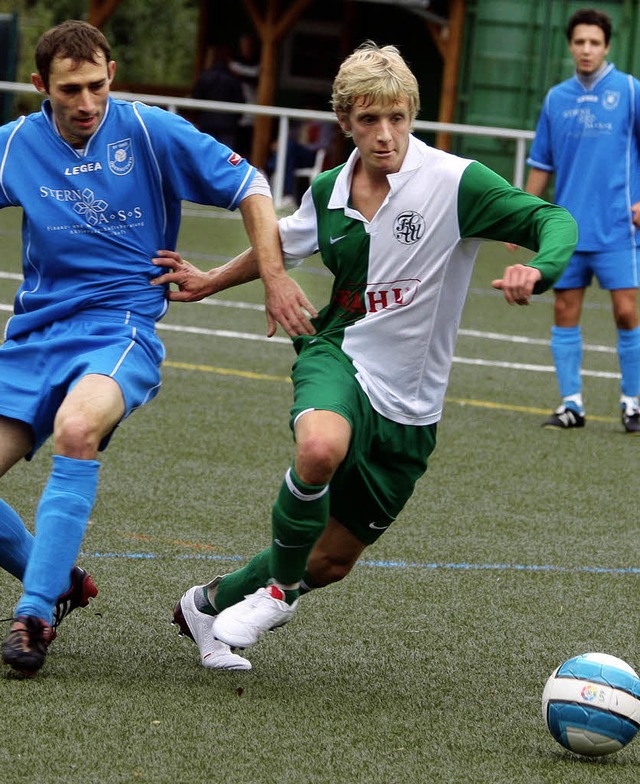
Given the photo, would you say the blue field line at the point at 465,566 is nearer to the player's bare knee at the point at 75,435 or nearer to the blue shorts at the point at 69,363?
the blue shorts at the point at 69,363

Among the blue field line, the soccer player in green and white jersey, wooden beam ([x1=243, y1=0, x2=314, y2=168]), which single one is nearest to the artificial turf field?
the blue field line

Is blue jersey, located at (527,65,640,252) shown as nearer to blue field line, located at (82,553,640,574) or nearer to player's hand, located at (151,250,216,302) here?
blue field line, located at (82,553,640,574)

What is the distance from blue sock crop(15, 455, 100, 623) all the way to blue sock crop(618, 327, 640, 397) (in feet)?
17.2

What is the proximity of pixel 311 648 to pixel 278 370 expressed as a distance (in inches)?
217

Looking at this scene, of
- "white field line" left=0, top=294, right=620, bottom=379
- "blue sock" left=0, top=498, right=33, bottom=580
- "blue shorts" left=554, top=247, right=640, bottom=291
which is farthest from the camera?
"white field line" left=0, top=294, right=620, bottom=379

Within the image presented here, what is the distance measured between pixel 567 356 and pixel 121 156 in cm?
474

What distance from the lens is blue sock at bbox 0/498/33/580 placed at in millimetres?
4695

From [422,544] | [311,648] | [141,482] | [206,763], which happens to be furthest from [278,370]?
[206,763]

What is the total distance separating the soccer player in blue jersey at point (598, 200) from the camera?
8906 millimetres

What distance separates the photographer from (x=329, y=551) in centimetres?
463

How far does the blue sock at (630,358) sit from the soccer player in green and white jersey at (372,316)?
14.9 feet

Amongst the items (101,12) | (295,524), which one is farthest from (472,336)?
(101,12)

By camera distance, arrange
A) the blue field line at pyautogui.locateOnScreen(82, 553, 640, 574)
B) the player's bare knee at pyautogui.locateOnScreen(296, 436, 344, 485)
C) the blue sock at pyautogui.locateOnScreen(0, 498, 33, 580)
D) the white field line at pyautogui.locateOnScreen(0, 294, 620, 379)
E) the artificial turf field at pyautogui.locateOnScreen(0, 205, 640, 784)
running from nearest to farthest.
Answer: the artificial turf field at pyautogui.locateOnScreen(0, 205, 640, 784), the player's bare knee at pyautogui.locateOnScreen(296, 436, 344, 485), the blue sock at pyautogui.locateOnScreen(0, 498, 33, 580), the blue field line at pyautogui.locateOnScreen(82, 553, 640, 574), the white field line at pyautogui.locateOnScreen(0, 294, 620, 379)

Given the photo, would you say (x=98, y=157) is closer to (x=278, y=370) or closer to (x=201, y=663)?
(x=201, y=663)
